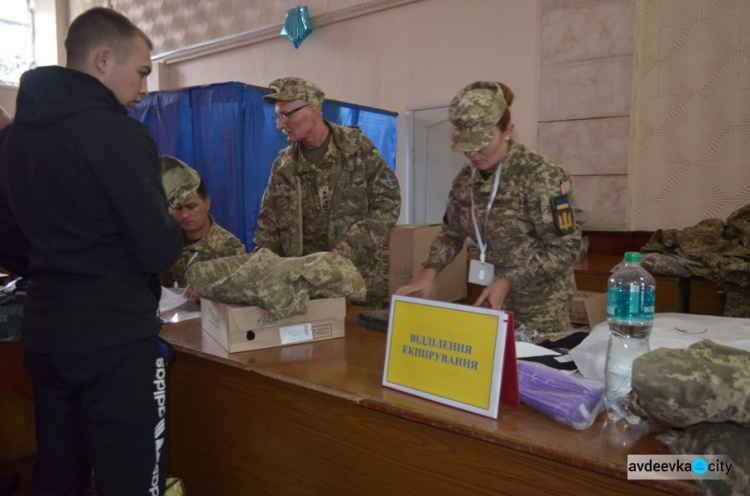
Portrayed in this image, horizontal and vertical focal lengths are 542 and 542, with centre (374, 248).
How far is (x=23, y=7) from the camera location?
7574 mm

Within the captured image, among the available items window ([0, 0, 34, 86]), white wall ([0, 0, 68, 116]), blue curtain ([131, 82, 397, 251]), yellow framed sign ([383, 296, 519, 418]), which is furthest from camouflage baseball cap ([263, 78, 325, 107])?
white wall ([0, 0, 68, 116])

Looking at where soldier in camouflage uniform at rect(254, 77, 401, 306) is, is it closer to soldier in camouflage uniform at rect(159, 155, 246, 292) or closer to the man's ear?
soldier in camouflage uniform at rect(159, 155, 246, 292)

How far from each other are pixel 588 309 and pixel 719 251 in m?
0.78

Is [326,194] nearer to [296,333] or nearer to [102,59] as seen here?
[296,333]

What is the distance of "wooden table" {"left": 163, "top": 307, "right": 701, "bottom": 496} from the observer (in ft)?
2.84

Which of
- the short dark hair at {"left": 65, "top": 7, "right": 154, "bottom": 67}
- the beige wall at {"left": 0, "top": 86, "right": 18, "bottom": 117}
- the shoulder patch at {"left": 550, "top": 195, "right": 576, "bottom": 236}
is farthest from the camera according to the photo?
the beige wall at {"left": 0, "top": 86, "right": 18, "bottom": 117}

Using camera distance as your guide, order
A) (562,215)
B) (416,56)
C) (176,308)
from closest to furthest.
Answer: (562,215), (176,308), (416,56)

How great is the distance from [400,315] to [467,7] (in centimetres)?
356

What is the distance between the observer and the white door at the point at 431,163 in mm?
4344

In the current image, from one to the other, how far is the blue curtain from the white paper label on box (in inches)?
93.8

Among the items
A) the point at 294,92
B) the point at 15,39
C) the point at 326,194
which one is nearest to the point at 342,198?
the point at 326,194

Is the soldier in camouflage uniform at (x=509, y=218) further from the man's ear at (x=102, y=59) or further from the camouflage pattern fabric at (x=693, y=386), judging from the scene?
the man's ear at (x=102, y=59)

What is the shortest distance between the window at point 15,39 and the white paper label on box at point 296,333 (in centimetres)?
766

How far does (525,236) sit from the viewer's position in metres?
1.75
